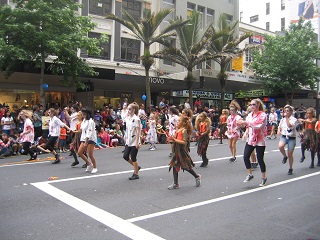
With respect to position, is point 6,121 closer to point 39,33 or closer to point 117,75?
point 39,33

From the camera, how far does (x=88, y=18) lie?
55.3 feet

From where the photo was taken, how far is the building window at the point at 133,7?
26.0 m

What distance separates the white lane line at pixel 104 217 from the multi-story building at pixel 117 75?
44.5 feet

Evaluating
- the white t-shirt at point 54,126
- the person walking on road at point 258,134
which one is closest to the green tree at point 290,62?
the white t-shirt at point 54,126

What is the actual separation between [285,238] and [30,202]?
4.46 meters

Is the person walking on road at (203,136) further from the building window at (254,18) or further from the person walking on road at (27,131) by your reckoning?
the building window at (254,18)

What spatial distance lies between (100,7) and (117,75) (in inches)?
263

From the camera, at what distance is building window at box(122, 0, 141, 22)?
2603 cm

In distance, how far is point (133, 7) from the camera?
2641cm

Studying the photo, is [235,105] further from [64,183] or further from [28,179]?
[28,179]

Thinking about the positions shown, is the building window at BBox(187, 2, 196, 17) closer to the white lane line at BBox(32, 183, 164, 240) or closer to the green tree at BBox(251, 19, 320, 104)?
the green tree at BBox(251, 19, 320, 104)

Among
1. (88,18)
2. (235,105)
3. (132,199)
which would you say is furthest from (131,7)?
(132,199)

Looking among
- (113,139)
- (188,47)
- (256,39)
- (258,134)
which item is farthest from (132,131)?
(256,39)

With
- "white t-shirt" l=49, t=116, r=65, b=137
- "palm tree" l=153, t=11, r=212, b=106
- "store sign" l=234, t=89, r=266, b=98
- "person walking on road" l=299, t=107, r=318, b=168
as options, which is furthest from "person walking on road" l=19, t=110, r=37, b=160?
"store sign" l=234, t=89, r=266, b=98
